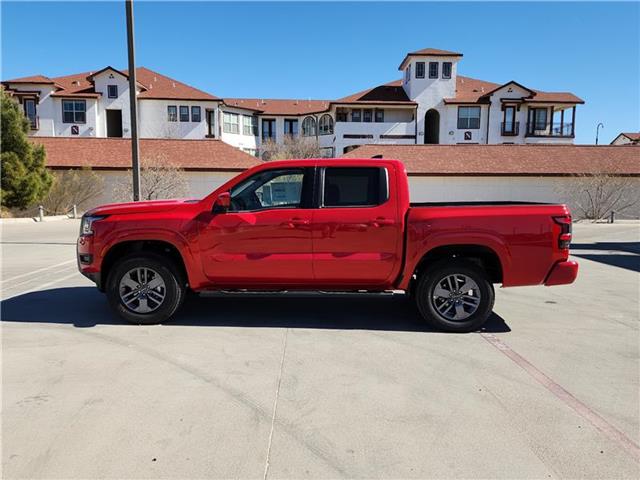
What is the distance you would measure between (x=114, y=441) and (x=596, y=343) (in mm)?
5009

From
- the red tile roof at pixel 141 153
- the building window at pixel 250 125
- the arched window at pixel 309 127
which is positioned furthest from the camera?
the arched window at pixel 309 127

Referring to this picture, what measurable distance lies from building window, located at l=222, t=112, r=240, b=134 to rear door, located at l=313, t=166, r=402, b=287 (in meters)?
44.1

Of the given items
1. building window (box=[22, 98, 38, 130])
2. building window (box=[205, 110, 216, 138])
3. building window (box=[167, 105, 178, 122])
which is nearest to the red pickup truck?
building window (box=[167, 105, 178, 122])

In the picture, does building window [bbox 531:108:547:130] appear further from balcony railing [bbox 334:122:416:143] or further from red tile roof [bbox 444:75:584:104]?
balcony railing [bbox 334:122:416:143]

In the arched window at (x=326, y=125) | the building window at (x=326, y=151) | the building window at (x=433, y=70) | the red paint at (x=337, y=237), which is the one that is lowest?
the red paint at (x=337, y=237)

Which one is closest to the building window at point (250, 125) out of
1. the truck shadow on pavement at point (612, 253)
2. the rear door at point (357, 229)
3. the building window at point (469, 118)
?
the building window at point (469, 118)

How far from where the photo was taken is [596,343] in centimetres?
527

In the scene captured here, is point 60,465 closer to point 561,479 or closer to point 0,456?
point 0,456

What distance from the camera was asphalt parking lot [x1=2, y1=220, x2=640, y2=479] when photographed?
2916 millimetres

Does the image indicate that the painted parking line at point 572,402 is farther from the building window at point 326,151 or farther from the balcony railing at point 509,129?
the balcony railing at point 509,129

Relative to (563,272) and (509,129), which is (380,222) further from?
(509,129)

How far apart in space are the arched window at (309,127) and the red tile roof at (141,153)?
22171 millimetres

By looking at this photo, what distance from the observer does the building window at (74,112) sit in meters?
41.2

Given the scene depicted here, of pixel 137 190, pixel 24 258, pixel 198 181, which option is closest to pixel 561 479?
pixel 137 190
